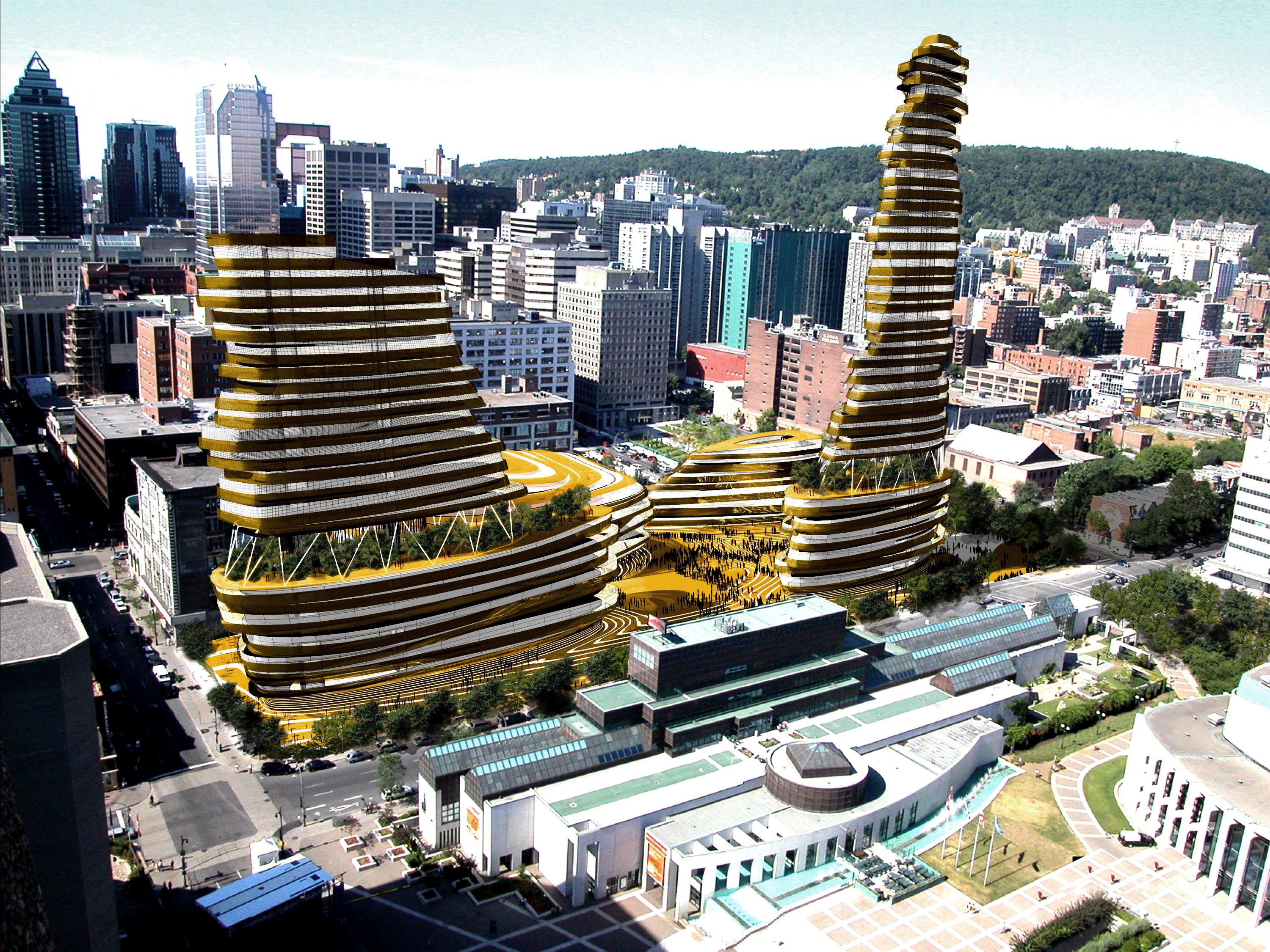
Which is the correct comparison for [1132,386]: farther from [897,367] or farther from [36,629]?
[36,629]

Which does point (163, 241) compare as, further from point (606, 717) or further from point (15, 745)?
point (15, 745)

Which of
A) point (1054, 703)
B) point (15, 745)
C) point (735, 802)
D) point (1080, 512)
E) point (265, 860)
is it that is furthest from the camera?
point (1080, 512)

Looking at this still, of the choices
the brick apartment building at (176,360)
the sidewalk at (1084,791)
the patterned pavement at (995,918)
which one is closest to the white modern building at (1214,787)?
the patterned pavement at (995,918)

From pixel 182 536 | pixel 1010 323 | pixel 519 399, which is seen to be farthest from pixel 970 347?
pixel 182 536

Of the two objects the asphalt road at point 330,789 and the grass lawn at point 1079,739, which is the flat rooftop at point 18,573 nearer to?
the asphalt road at point 330,789

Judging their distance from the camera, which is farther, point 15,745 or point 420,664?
point 420,664

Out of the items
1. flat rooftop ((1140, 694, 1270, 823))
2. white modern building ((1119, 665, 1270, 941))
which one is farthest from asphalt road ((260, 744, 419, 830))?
flat rooftop ((1140, 694, 1270, 823))

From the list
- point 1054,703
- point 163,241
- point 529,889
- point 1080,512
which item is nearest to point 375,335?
point 529,889
